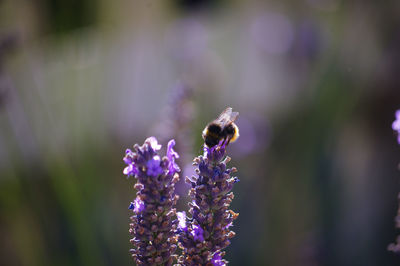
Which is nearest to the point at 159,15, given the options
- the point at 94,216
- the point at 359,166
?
the point at 359,166

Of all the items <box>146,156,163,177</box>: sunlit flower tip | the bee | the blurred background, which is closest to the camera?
<box>146,156,163,177</box>: sunlit flower tip

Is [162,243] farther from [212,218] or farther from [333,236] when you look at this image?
[333,236]

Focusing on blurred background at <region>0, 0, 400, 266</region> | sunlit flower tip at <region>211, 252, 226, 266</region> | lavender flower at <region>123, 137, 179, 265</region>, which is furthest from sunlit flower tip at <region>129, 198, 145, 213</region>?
blurred background at <region>0, 0, 400, 266</region>

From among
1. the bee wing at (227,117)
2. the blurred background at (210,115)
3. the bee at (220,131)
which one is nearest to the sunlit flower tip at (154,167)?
the bee at (220,131)

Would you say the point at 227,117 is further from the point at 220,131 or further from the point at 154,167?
the point at 154,167

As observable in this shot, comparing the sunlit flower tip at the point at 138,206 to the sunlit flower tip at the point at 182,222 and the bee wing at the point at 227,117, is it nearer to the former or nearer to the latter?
the sunlit flower tip at the point at 182,222

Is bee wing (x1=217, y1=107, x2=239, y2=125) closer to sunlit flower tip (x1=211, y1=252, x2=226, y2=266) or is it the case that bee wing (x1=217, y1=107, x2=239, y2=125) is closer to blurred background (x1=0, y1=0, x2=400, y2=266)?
sunlit flower tip (x1=211, y1=252, x2=226, y2=266)

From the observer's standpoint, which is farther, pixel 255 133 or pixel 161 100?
pixel 161 100
